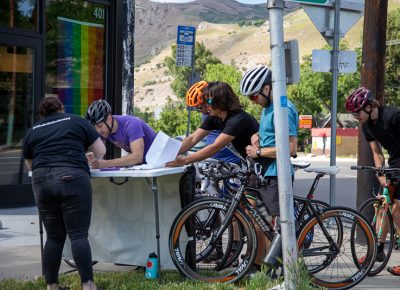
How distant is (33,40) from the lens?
1150 cm

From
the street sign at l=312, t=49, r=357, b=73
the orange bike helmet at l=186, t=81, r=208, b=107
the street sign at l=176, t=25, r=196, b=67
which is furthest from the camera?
the street sign at l=176, t=25, r=196, b=67

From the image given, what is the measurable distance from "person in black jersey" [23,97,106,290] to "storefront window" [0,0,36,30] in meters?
6.19

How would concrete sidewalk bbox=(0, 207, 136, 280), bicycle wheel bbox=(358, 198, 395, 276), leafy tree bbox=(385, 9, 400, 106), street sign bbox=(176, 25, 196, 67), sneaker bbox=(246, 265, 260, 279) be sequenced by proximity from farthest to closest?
leafy tree bbox=(385, 9, 400, 106)
street sign bbox=(176, 25, 196, 67)
concrete sidewalk bbox=(0, 207, 136, 280)
bicycle wheel bbox=(358, 198, 395, 276)
sneaker bbox=(246, 265, 260, 279)

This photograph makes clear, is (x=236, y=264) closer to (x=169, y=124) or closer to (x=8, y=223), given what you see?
(x=8, y=223)

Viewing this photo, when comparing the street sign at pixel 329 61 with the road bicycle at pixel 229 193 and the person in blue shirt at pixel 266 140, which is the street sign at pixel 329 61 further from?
the person in blue shirt at pixel 266 140

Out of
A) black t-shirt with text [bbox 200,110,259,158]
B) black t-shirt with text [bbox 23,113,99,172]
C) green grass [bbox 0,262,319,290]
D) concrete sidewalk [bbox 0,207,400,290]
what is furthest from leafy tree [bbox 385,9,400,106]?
black t-shirt with text [bbox 23,113,99,172]

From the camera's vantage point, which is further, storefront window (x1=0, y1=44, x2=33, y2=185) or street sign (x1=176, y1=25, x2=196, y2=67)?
street sign (x1=176, y1=25, x2=196, y2=67)

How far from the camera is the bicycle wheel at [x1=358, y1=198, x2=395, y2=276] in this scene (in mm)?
6780

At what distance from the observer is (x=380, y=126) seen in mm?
6875

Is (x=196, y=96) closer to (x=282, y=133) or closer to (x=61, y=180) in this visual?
(x=282, y=133)

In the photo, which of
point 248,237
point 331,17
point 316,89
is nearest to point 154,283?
point 248,237

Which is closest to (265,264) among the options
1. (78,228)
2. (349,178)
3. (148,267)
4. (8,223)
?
(148,267)

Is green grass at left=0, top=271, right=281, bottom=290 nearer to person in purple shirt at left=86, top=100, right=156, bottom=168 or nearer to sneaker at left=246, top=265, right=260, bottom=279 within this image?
sneaker at left=246, top=265, right=260, bottom=279

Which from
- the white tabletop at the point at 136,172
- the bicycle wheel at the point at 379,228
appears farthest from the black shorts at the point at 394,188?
the white tabletop at the point at 136,172
